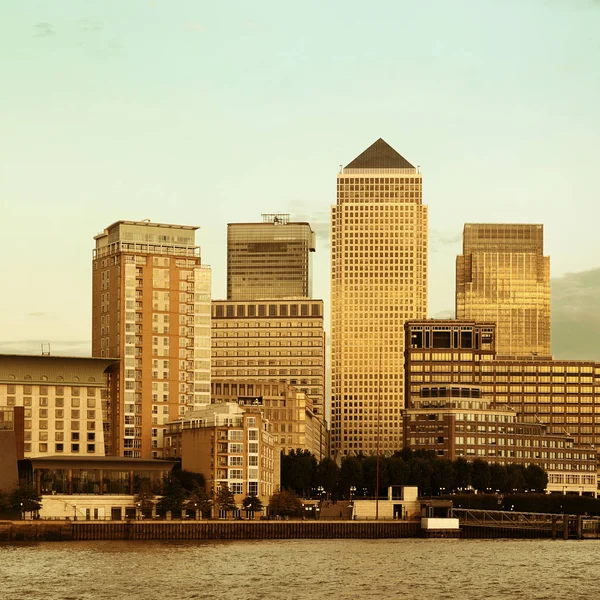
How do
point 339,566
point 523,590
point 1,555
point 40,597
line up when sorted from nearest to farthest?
point 40,597 → point 523,590 → point 339,566 → point 1,555

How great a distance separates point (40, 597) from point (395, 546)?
78.0 metres

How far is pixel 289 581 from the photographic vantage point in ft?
477

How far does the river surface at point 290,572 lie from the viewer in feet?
447

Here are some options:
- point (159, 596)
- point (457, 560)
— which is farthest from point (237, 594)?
point (457, 560)

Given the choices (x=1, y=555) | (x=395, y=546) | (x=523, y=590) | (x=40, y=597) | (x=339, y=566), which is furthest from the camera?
Answer: (x=395, y=546)

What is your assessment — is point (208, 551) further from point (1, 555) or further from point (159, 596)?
point (159, 596)

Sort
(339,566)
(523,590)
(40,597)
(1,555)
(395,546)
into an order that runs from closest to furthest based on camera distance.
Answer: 1. (40,597)
2. (523,590)
3. (339,566)
4. (1,555)
5. (395,546)

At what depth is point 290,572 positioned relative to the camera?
154 m

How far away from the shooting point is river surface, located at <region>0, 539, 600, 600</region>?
136125mm

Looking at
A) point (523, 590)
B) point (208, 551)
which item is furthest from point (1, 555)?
point (523, 590)

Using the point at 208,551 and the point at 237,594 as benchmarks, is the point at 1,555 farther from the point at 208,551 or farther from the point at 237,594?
the point at 237,594

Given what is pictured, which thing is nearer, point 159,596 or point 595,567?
point 159,596

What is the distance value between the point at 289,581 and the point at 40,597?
26.9 metres

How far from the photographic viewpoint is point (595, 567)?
167 meters
